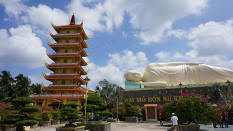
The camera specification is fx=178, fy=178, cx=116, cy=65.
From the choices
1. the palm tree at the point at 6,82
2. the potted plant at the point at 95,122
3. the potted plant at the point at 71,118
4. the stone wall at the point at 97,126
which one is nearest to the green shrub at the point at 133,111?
the potted plant at the point at 95,122

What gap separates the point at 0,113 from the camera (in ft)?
43.3

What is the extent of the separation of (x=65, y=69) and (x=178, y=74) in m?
18.3

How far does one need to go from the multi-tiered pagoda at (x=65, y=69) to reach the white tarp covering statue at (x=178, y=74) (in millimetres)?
8532

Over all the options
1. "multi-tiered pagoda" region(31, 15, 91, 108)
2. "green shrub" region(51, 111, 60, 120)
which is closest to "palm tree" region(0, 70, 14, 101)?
"multi-tiered pagoda" region(31, 15, 91, 108)

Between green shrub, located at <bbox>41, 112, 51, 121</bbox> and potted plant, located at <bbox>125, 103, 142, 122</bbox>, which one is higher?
green shrub, located at <bbox>41, 112, 51, 121</bbox>

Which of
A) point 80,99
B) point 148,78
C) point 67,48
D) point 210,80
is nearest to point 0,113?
point 80,99

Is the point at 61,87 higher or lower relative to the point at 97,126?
higher

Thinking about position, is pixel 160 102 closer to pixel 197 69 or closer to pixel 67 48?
pixel 197 69

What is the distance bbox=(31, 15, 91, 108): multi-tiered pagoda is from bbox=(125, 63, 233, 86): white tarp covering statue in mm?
8532

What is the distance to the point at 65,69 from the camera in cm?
2966

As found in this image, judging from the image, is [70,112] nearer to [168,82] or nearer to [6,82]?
[168,82]

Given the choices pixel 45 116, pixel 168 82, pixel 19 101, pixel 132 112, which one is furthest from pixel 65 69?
pixel 19 101

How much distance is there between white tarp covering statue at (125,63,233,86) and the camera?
26.5 meters

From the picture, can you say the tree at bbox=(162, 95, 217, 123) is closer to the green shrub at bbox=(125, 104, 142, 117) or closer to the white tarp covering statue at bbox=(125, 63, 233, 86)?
the green shrub at bbox=(125, 104, 142, 117)
